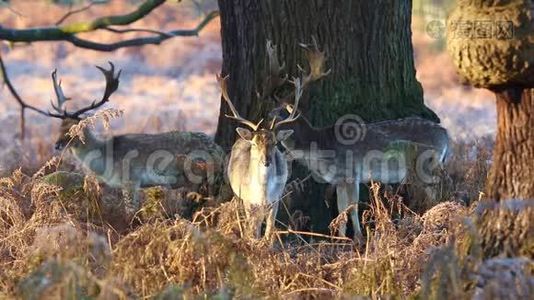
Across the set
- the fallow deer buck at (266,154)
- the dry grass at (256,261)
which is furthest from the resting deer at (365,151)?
the dry grass at (256,261)

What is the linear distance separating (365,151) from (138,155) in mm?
2633

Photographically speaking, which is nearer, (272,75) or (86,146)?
(272,75)

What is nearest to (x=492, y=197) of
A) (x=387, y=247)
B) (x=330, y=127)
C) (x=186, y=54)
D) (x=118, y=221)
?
(x=387, y=247)

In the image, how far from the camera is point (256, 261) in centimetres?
644

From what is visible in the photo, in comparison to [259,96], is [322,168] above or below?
below

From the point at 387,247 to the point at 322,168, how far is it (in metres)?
3.15

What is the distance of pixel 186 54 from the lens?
28.3 meters

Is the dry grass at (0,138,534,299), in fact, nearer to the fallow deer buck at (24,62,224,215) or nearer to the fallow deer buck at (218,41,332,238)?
the fallow deer buck at (218,41,332,238)

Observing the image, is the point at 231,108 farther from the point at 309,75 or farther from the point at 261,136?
the point at 309,75

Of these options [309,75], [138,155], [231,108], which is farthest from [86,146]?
[309,75]

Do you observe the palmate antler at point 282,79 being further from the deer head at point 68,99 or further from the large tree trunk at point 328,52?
the deer head at point 68,99

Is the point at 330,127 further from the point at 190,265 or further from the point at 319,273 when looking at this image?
the point at 190,265

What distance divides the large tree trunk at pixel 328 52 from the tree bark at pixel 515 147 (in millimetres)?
3016

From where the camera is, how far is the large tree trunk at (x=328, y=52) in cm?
895
